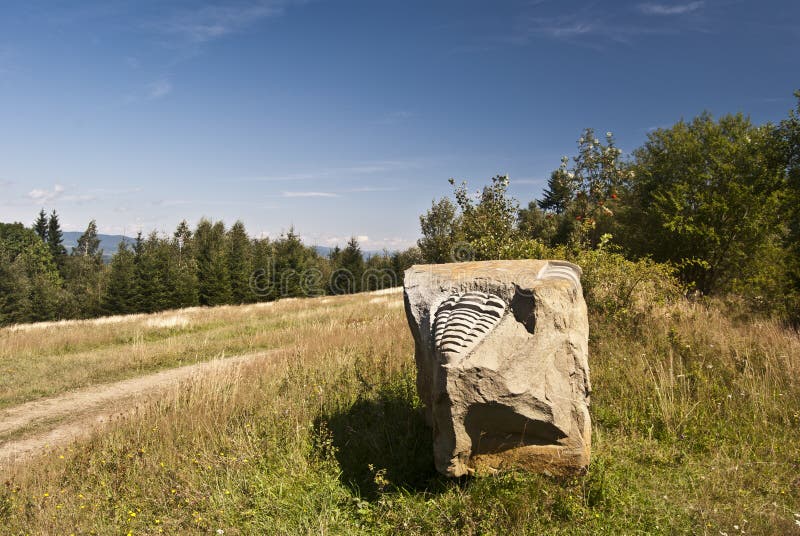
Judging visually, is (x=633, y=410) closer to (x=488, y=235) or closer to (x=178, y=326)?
(x=488, y=235)

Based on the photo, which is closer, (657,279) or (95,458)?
(95,458)

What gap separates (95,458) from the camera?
4773 mm

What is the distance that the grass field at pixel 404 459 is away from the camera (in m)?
3.50

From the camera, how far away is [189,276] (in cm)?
3903

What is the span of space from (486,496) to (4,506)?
15.4ft

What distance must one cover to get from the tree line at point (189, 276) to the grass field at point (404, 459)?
33282mm

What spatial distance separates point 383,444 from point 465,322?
6.64ft

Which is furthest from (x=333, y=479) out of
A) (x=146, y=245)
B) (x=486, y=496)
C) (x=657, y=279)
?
(x=146, y=245)

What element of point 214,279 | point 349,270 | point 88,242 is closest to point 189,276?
point 214,279

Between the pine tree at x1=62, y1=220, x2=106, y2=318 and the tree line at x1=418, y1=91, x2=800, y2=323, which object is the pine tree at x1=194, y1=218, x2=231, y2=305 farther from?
the tree line at x1=418, y1=91, x2=800, y2=323

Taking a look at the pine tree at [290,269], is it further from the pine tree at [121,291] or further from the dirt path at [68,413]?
the dirt path at [68,413]

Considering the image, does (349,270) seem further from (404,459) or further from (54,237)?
(54,237)

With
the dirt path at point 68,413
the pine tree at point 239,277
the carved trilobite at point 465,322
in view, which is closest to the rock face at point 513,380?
the carved trilobite at point 465,322

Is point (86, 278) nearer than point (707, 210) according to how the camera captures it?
No
